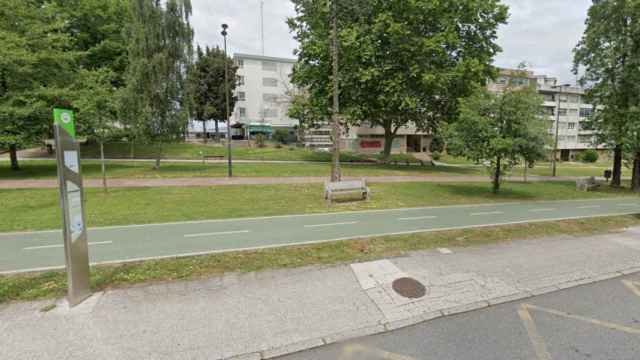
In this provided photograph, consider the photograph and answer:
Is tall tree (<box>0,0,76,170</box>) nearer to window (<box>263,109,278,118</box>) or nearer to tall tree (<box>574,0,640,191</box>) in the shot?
tall tree (<box>574,0,640,191</box>)

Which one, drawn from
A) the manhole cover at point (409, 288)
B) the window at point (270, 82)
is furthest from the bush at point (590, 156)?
the manhole cover at point (409, 288)

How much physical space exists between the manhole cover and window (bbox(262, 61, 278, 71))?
53234mm

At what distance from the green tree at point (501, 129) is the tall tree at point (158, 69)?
16.1 meters

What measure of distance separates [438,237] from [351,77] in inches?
721

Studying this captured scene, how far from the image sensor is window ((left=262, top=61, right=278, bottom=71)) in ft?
174

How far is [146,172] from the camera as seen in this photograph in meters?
18.9

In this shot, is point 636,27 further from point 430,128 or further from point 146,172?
point 146,172

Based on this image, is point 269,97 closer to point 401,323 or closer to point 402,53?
point 402,53

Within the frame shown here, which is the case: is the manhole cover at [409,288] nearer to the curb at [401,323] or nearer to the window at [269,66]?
the curb at [401,323]

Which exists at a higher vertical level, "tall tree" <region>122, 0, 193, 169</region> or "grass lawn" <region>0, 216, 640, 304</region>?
"tall tree" <region>122, 0, 193, 169</region>

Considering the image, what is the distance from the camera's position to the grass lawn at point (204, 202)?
29.9 feet

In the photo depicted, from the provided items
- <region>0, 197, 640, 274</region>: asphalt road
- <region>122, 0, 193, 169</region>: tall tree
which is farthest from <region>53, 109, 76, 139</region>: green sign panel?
<region>122, 0, 193, 169</region>: tall tree

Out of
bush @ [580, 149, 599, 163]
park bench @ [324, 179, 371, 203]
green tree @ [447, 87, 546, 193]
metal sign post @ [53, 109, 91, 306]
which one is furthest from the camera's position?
bush @ [580, 149, 599, 163]

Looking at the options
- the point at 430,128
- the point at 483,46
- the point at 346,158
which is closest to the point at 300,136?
the point at 346,158
